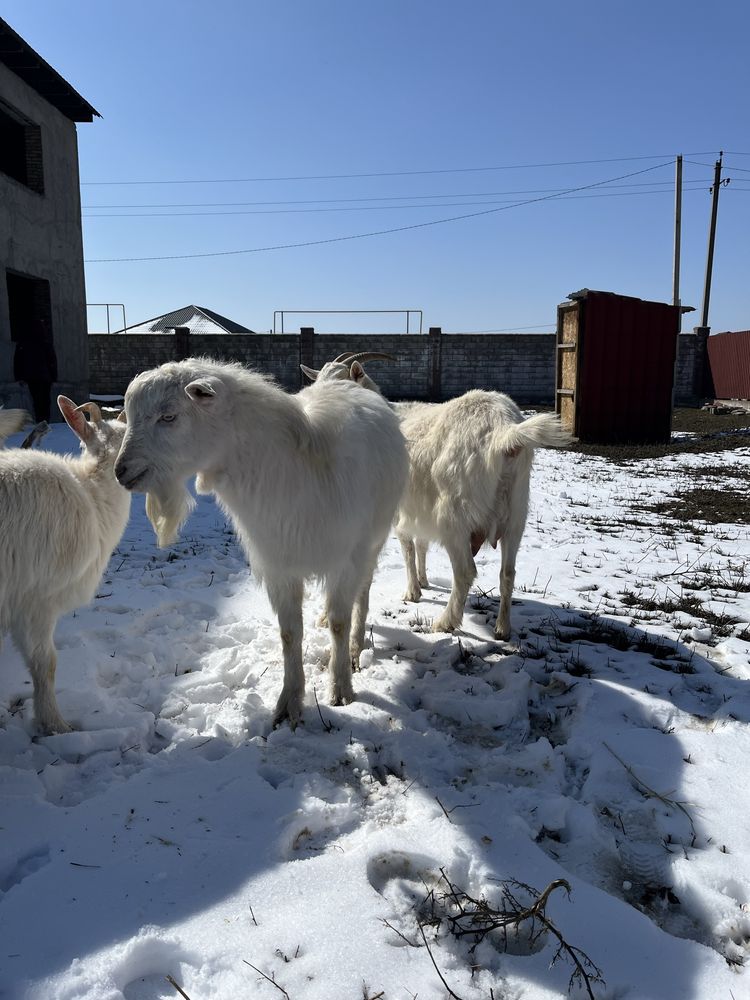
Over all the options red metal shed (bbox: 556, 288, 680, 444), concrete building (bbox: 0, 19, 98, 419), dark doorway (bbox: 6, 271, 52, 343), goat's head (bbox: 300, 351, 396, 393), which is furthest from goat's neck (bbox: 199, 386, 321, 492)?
dark doorway (bbox: 6, 271, 52, 343)

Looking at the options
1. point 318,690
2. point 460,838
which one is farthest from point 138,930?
point 318,690

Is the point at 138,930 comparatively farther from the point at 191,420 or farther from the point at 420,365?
the point at 420,365

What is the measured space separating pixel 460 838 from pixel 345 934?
49 centimetres

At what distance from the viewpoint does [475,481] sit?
362cm

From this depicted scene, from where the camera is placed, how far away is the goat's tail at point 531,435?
336 cm

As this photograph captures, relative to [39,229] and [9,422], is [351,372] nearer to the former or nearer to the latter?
[9,422]

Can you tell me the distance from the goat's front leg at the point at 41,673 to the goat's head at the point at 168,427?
768 mm

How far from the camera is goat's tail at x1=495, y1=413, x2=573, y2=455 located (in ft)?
11.0

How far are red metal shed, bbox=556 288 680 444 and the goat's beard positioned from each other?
1097cm

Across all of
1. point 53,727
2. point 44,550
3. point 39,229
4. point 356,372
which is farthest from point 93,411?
point 39,229

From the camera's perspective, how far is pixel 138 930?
1614mm

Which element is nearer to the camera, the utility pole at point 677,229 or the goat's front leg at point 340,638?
the goat's front leg at point 340,638

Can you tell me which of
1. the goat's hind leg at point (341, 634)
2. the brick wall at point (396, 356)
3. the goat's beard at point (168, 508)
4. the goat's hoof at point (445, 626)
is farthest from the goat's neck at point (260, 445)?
the brick wall at point (396, 356)

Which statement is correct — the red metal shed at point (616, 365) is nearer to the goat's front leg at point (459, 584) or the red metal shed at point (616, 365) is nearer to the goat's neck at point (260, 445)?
the goat's front leg at point (459, 584)
